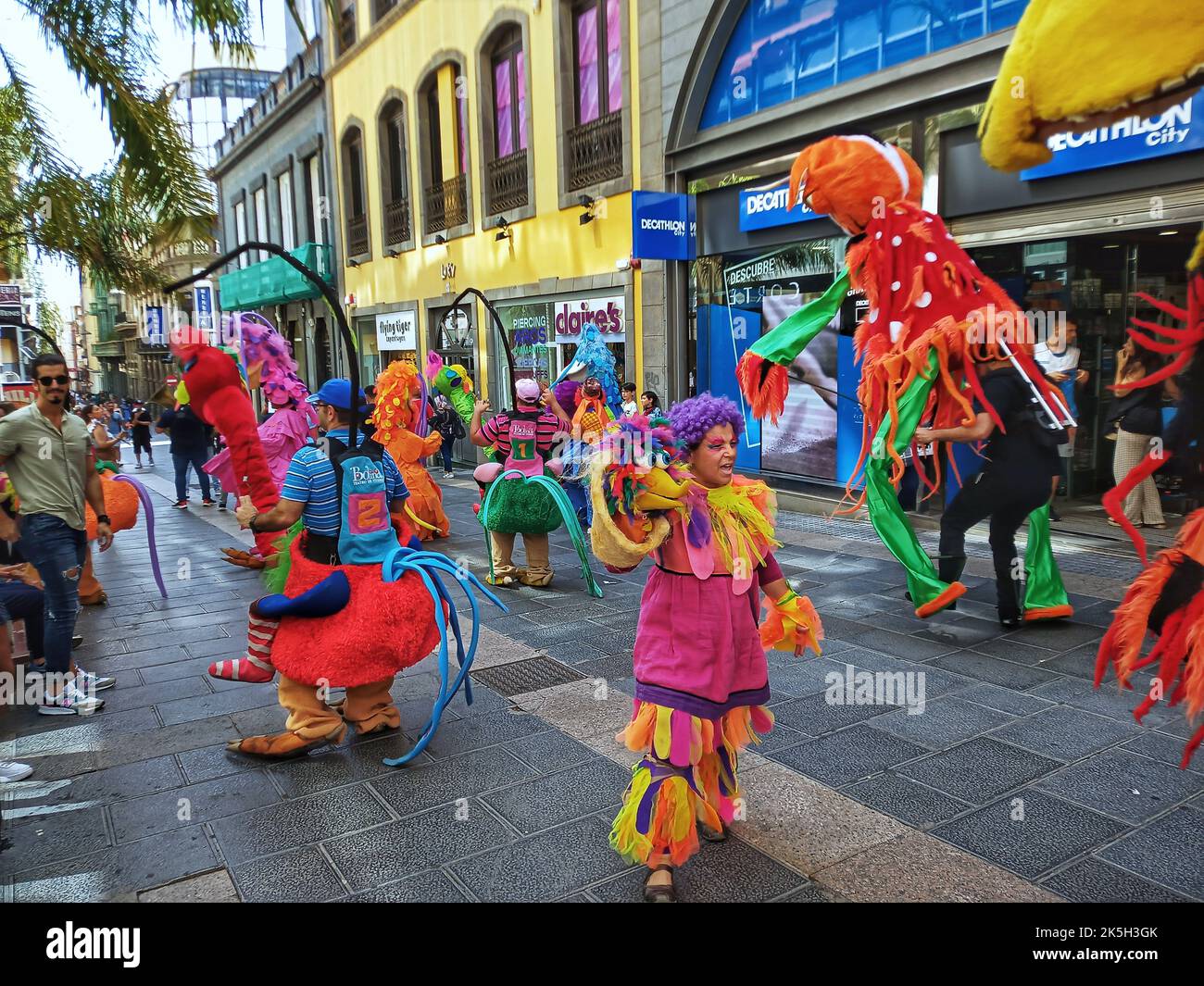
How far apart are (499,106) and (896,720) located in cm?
1494

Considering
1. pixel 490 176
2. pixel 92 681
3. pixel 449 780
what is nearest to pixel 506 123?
pixel 490 176

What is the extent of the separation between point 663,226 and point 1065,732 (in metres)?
9.05

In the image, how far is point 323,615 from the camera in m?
4.12

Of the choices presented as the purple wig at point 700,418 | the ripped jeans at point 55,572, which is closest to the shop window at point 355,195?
the ripped jeans at point 55,572

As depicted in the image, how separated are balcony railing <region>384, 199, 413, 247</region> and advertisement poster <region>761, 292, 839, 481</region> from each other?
1148 centimetres

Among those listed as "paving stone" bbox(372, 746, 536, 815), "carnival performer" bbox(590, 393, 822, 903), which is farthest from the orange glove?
"paving stone" bbox(372, 746, 536, 815)

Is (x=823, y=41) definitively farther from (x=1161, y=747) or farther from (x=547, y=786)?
(x=547, y=786)

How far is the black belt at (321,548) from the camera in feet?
14.0

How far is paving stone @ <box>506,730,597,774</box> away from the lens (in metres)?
4.10

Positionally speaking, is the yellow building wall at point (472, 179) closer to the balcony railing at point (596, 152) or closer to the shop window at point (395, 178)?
the shop window at point (395, 178)

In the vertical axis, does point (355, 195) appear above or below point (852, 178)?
above

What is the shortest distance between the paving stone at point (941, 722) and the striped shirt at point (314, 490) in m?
2.87

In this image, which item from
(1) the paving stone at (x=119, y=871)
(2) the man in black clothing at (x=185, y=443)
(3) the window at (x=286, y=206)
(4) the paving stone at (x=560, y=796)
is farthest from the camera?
(3) the window at (x=286, y=206)
